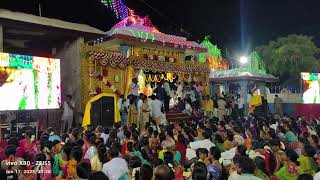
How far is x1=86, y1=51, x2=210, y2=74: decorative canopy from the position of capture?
14.6m

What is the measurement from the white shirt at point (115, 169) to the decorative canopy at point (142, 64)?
909cm

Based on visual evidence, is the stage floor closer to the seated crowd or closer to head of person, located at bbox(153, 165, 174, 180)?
the seated crowd

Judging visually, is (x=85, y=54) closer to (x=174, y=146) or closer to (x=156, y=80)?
(x=156, y=80)

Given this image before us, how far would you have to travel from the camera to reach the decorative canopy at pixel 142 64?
1456cm

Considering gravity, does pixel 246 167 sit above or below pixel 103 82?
below

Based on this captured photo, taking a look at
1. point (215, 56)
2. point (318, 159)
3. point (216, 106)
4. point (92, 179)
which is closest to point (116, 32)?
point (216, 106)

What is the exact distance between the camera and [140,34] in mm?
16594

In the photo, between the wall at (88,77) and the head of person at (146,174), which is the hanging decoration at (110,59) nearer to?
the wall at (88,77)

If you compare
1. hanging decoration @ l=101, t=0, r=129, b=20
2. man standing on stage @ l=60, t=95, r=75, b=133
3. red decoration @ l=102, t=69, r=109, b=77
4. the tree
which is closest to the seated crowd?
man standing on stage @ l=60, t=95, r=75, b=133

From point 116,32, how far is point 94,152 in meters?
9.76

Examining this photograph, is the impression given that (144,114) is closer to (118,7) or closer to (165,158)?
(165,158)

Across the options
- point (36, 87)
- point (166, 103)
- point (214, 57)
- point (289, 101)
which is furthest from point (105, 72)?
point (214, 57)

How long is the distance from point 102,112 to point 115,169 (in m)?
7.64

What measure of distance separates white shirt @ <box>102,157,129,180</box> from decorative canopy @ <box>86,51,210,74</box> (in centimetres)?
909
